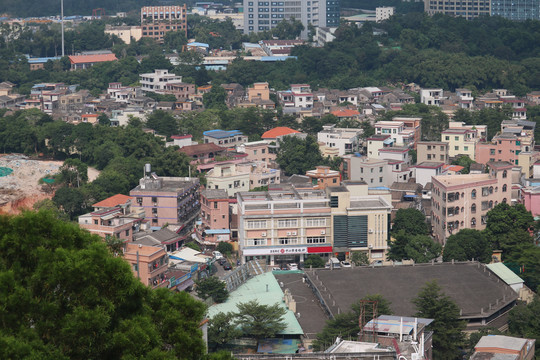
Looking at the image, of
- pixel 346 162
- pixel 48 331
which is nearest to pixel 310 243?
pixel 346 162

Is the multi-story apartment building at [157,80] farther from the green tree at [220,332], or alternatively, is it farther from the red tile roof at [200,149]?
the green tree at [220,332]

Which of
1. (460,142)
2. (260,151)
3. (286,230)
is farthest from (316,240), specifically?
(460,142)

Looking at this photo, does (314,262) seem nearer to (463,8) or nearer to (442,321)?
(442,321)

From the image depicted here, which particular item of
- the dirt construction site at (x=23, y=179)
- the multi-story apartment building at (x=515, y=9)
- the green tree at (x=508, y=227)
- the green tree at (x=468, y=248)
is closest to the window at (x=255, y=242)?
the green tree at (x=468, y=248)

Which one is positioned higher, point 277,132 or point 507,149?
point 277,132

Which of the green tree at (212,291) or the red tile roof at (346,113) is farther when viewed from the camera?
the red tile roof at (346,113)

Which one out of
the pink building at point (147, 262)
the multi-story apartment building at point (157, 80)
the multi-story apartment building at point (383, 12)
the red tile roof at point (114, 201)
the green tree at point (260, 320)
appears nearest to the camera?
the green tree at point (260, 320)

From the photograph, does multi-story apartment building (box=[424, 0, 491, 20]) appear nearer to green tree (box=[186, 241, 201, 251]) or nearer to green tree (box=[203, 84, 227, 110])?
green tree (box=[203, 84, 227, 110])

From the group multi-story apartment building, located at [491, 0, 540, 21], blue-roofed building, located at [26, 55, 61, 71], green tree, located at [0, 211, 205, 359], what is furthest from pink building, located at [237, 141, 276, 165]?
multi-story apartment building, located at [491, 0, 540, 21]
